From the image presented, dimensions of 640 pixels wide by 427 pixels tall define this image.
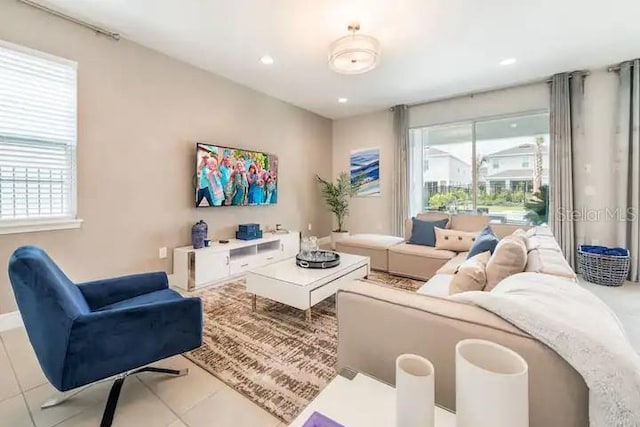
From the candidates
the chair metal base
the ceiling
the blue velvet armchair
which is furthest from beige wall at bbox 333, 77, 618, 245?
the chair metal base

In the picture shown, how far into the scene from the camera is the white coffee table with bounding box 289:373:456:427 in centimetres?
81

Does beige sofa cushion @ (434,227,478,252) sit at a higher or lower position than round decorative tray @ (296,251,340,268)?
higher

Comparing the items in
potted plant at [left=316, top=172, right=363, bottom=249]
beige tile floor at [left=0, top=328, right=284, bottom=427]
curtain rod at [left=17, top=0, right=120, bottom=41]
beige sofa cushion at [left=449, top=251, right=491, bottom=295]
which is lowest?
beige tile floor at [left=0, top=328, right=284, bottom=427]

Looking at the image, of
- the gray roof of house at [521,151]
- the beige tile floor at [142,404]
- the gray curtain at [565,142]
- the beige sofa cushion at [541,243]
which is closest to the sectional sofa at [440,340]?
the beige sofa cushion at [541,243]

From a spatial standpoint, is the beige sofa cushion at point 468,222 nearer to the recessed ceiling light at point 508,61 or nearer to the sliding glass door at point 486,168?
the sliding glass door at point 486,168

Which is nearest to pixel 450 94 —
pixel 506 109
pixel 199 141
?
pixel 506 109

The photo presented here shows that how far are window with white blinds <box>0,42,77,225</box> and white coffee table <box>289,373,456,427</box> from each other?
2.93 metres

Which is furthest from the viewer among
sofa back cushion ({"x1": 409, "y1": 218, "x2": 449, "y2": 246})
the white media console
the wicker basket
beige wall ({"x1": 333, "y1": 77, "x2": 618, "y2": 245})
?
sofa back cushion ({"x1": 409, "y1": 218, "x2": 449, "y2": 246})

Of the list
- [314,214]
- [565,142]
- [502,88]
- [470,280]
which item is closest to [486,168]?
[565,142]

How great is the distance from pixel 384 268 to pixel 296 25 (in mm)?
3019

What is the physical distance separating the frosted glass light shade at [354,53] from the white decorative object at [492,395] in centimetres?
261

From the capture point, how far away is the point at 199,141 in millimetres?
3676

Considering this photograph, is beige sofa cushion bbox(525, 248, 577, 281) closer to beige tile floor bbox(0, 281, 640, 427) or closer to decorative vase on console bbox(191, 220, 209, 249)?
beige tile floor bbox(0, 281, 640, 427)

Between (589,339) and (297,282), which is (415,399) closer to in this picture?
(589,339)
